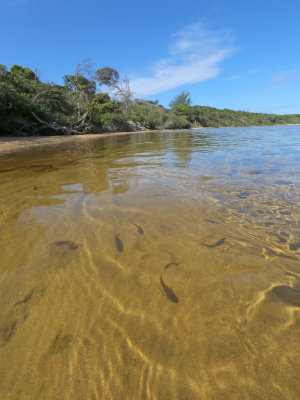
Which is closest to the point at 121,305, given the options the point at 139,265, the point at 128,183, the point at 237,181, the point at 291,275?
the point at 139,265

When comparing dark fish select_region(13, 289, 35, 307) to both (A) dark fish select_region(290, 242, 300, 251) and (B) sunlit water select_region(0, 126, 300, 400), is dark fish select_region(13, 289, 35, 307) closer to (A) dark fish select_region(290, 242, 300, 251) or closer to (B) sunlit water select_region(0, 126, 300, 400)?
(B) sunlit water select_region(0, 126, 300, 400)

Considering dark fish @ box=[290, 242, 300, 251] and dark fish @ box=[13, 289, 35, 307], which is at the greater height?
dark fish @ box=[13, 289, 35, 307]

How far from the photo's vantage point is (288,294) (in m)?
0.94

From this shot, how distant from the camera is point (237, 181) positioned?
8.90 ft

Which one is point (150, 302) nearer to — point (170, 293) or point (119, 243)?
point (170, 293)

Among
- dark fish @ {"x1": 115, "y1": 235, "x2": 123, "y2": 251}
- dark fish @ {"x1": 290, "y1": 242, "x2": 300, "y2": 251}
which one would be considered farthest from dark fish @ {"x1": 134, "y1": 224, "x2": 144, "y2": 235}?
dark fish @ {"x1": 290, "y1": 242, "x2": 300, "y2": 251}

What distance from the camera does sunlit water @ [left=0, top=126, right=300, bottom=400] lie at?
2.11ft

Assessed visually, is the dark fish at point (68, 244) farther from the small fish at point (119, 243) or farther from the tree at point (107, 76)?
the tree at point (107, 76)

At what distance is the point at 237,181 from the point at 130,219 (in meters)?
1.80

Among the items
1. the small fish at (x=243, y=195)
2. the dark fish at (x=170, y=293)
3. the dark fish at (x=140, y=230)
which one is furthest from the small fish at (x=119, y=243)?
the small fish at (x=243, y=195)

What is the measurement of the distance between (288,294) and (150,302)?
67 cm

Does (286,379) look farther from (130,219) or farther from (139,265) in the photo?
(130,219)

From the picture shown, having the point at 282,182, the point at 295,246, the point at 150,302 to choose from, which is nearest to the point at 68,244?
the point at 150,302

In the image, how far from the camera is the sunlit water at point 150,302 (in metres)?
0.64
